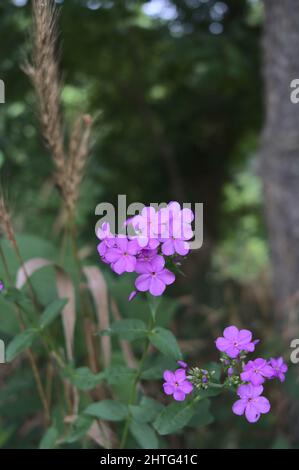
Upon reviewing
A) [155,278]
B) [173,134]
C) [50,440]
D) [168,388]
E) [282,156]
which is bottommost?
[50,440]

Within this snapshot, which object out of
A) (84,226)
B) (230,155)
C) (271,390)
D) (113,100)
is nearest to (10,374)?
(271,390)

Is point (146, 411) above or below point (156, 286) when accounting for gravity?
below

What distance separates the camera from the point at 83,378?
142 cm

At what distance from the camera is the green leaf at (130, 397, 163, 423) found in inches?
52.8

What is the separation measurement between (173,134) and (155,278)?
2496 millimetres

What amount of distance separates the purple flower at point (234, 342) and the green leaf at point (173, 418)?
0.55 ft

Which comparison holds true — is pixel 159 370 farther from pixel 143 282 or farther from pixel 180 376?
pixel 143 282

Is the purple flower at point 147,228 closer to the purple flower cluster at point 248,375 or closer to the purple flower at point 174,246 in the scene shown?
the purple flower at point 174,246

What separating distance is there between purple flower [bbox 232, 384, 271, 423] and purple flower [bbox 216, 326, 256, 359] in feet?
0.21

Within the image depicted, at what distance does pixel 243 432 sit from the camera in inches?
77.8

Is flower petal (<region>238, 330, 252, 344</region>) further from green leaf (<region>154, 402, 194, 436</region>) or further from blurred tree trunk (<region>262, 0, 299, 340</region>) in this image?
blurred tree trunk (<region>262, 0, 299, 340</region>)

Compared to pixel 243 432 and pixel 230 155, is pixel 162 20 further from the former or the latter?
pixel 243 432

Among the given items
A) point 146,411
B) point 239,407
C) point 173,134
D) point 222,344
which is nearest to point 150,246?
point 222,344
